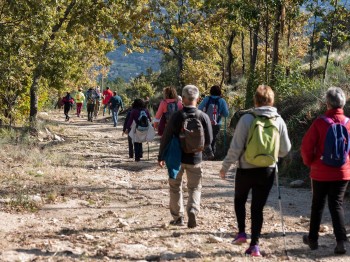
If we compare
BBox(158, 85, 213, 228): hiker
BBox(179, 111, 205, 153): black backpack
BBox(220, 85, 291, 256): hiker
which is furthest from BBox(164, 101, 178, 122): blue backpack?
BBox(220, 85, 291, 256): hiker

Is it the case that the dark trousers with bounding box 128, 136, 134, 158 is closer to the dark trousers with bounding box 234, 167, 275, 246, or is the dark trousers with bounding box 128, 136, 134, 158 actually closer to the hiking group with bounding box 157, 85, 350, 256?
the hiking group with bounding box 157, 85, 350, 256

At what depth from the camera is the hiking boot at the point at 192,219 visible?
23.2 ft

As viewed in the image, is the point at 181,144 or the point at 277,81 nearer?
the point at 181,144

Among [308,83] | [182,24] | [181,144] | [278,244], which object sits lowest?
[278,244]

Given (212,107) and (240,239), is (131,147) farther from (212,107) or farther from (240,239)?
(240,239)

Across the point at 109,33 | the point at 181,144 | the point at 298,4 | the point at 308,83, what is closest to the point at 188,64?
the point at 109,33

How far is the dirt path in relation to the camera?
19.9ft

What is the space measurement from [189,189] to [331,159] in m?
2.05

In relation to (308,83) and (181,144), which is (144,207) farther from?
(308,83)

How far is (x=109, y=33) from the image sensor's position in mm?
21750

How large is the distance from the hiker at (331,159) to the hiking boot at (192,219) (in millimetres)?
1701

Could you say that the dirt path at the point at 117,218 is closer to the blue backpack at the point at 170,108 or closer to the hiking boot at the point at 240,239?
the hiking boot at the point at 240,239

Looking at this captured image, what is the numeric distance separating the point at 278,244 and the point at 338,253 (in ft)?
2.52

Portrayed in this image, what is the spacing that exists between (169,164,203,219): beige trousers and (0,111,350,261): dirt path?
27 centimetres
